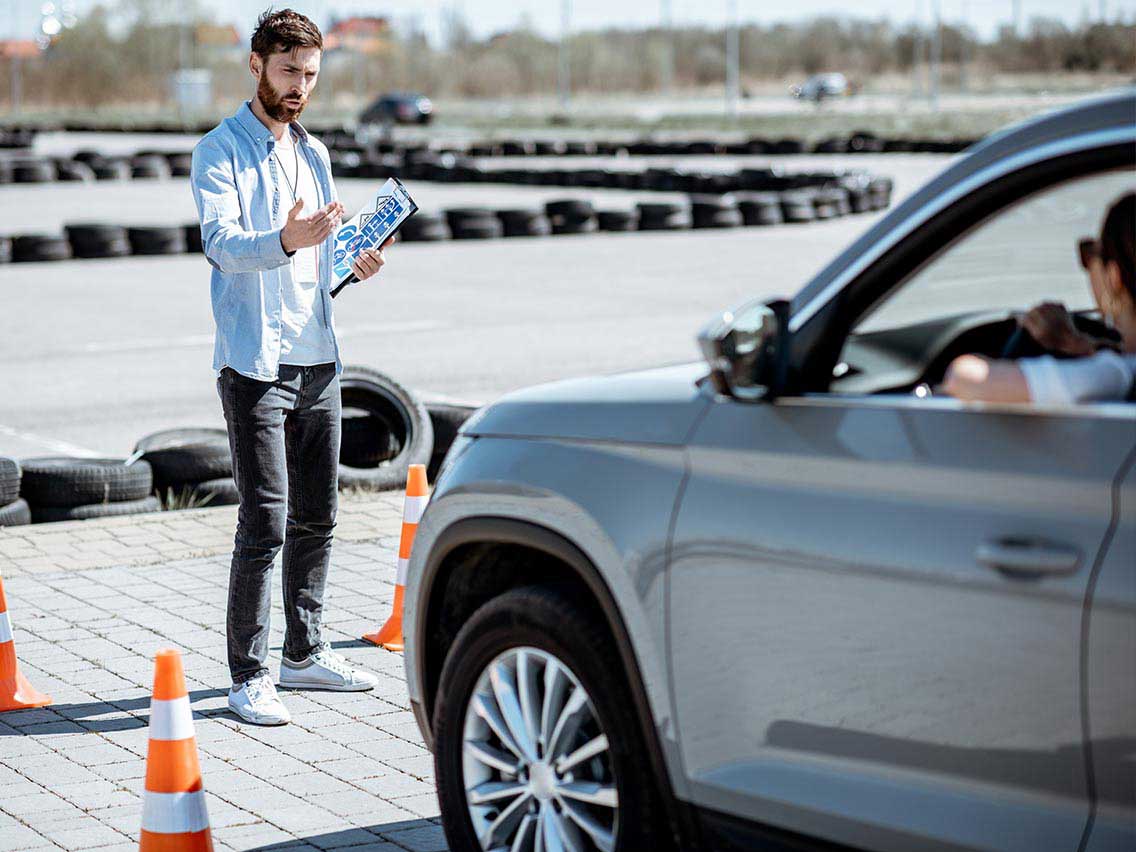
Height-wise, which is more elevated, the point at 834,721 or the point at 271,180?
the point at 271,180

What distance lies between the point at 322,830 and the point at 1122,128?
290 centimetres

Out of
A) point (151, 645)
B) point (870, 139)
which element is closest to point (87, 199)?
point (870, 139)

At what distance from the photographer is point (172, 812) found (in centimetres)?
425

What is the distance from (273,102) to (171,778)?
7.78ft

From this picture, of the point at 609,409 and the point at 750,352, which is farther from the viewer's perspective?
the point at 609,409

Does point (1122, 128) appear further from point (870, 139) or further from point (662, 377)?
point (870, 139)

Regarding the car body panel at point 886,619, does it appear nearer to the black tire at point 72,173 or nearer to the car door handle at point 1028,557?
the car door handle at point 1028,557

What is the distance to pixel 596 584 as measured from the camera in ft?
12.6

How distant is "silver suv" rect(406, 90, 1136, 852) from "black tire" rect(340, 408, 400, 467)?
5.11 m

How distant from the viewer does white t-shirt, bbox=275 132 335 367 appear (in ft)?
18.9

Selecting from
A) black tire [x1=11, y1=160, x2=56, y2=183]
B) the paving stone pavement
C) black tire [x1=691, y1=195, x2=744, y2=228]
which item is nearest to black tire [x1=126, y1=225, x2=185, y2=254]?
black tire [x1=691, y1=195, x2=744, y2=228]

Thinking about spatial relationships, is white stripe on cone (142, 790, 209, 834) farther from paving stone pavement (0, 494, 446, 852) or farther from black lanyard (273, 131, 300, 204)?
black lanyard (273, 131, 300, 204)

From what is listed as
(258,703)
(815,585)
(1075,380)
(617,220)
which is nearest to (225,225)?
(258,703)

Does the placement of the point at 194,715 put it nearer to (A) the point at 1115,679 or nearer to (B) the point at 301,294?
(B) the point at 301,294
